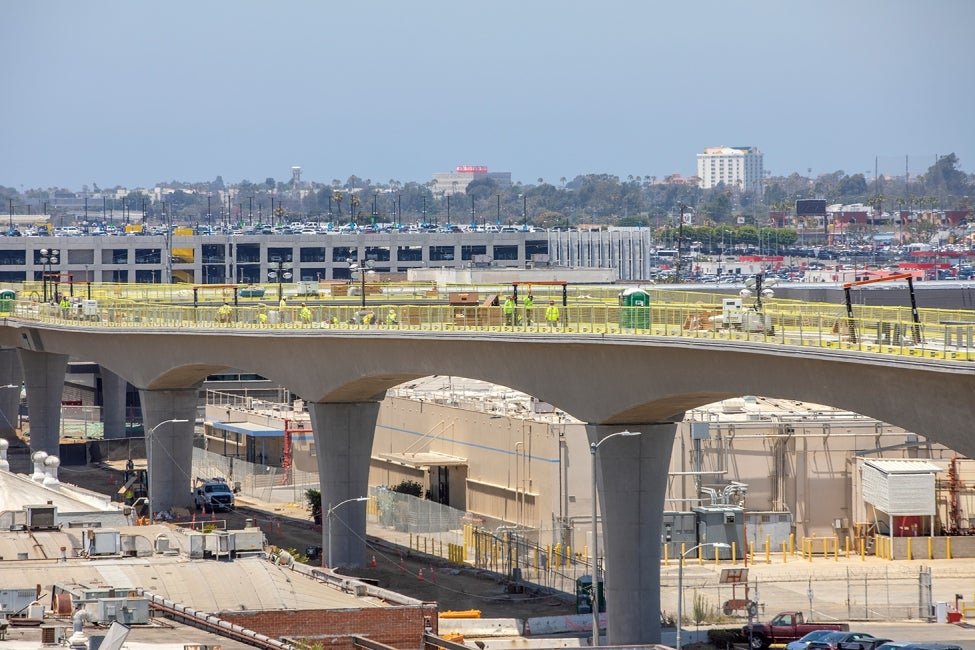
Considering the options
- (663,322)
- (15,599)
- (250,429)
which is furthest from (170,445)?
(15,599)

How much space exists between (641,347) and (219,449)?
74096 mm

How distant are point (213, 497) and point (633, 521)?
138 ft

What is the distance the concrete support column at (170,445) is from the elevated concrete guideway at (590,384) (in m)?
0.08

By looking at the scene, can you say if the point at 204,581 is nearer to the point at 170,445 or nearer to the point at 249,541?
the point at 249,541

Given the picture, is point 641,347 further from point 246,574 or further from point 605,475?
point 246,574

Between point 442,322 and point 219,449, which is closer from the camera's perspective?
point 442,322

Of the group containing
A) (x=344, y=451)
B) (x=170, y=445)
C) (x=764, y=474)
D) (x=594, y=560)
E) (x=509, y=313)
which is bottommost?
(x=170, y=445)

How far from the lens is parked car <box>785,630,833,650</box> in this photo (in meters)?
57.3

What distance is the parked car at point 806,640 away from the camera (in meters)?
57.3

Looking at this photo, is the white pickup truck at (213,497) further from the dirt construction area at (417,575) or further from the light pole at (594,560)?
the light pole at (594,560)

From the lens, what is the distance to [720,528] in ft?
270

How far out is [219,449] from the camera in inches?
5143

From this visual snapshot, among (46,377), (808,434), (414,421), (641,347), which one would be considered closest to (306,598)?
(641,347)

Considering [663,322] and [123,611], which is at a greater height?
[663,322]
